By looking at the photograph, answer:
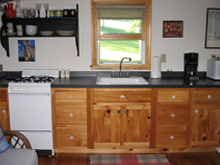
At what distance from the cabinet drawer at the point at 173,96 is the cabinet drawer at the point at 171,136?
1.09ft

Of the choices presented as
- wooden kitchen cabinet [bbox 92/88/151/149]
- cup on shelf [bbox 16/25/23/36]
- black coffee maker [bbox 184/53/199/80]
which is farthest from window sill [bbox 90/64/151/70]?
cup on shelf [bbox 16/25/23/36]

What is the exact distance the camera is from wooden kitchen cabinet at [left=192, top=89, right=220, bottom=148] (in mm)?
2738

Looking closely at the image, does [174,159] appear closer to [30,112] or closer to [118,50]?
[118,50]

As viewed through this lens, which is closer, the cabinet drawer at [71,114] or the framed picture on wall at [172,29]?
the cabinet drawer at [71,114]

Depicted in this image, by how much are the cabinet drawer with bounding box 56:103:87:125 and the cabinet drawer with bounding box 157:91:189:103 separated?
0.90 meters

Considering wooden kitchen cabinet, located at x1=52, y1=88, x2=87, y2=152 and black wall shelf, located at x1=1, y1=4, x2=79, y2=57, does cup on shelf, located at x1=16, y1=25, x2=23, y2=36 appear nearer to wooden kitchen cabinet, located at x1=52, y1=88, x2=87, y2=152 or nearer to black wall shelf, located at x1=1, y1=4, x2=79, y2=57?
black wall shelf, located at x1=1, y1=4, x2=79, y2=57

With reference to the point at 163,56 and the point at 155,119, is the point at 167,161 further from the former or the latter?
the point at 163,56

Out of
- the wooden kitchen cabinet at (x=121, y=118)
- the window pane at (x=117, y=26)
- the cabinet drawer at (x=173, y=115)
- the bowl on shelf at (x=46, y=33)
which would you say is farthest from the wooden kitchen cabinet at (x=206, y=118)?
the bowl on shelf at (x=46, y=33)

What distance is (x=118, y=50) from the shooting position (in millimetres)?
3334

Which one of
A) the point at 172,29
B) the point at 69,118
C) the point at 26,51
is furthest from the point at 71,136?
the point at 172,29

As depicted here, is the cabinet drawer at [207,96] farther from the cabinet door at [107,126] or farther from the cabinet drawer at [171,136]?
the cabinet door at [107,126]

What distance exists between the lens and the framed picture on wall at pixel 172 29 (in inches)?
126

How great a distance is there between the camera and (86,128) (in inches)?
110

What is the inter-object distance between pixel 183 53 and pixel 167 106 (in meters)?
0.94
